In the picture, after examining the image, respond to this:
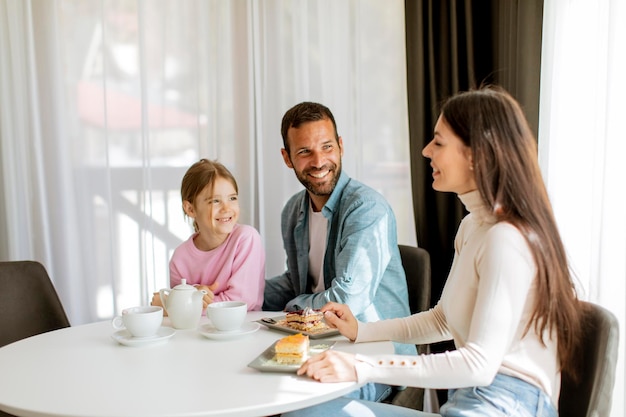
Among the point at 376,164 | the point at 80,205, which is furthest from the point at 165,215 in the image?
the point at 376,164

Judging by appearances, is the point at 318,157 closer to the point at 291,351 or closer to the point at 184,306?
the point at 184,306

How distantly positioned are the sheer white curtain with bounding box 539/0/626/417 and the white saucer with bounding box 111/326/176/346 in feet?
4.05

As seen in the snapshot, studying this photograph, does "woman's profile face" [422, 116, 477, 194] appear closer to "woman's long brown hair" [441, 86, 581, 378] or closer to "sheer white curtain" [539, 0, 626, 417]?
"woman's long brown hair" [441, 86, 581, 378]

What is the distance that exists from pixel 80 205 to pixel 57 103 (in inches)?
18.0

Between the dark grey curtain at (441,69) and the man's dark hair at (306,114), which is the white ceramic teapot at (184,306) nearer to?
the man's dark hair at (306,114)

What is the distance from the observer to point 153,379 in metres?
1.32

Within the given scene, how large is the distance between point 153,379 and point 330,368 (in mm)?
376

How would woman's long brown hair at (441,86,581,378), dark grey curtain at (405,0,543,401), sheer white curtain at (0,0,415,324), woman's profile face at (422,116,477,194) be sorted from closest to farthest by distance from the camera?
woman's long brown hair at (441,86,581,378), woman's profile face at (422,116,477,194), dark grey curtain at (405,0,543,401), sheer white curtain at (0,0,415,324)

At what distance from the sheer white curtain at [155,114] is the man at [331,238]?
598 mm

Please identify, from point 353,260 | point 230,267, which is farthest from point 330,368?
point 230,267

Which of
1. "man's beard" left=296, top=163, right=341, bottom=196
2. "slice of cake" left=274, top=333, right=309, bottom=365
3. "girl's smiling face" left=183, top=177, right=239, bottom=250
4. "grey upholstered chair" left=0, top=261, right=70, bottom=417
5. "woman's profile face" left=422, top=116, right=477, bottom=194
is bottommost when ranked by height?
"grey upholstered chair" left=0, top=261, right=70, bottom=417

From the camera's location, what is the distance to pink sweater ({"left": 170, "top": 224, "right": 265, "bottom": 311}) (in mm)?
2041

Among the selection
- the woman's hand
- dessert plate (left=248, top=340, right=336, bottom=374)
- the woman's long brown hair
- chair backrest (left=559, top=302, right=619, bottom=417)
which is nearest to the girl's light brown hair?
the woman's hand

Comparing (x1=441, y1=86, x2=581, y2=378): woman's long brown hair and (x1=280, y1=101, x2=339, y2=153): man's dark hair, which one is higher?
(x1=280, y1=101, x2=339, y2=153): man's dark hair
